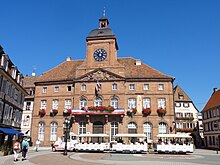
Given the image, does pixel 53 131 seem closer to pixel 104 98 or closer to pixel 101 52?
pixel 104 98

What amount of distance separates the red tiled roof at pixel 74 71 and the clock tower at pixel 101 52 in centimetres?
238

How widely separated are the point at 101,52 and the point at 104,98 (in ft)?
29.3

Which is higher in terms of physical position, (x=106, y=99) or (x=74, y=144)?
(x=106, y=99)

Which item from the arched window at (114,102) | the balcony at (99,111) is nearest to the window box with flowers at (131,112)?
the balcony at (99,111)

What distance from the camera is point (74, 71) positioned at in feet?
143

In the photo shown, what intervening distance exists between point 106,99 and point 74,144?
1182cm

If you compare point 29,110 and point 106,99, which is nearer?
point 106,99

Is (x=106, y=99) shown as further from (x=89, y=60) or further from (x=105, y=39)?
(x=105, y=39)

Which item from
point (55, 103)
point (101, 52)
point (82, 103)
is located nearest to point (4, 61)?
point (55, 103)

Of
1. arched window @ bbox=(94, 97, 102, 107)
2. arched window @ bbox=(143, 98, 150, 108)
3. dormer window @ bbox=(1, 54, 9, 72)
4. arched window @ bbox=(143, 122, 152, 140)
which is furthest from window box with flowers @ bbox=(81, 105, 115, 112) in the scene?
dormer window @ bbox=(1, 54, 9, 72)

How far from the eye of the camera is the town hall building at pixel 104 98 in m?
37.0

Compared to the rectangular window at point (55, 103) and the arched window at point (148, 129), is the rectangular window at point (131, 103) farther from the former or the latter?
the rectangular window at point (55, 103)

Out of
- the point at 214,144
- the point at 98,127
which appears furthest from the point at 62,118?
the point at 214,144

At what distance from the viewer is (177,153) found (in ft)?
87.5
